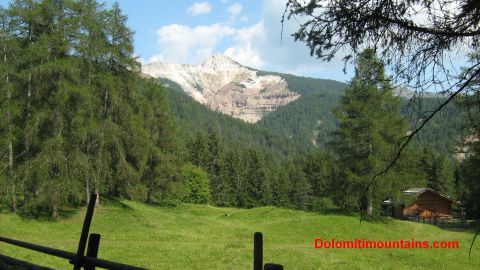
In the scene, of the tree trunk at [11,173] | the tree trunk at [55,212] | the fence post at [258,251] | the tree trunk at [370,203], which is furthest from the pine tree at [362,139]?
the fence post at [258,251]

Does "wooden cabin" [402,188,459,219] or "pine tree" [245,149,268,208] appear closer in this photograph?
"wooden cabin" [402,188,459,219]

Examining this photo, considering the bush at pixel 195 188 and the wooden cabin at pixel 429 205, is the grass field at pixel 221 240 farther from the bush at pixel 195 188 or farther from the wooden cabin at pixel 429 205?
the bush at pixel 195 188

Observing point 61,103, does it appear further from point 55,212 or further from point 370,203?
point 370,203

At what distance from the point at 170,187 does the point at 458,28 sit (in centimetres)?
4223

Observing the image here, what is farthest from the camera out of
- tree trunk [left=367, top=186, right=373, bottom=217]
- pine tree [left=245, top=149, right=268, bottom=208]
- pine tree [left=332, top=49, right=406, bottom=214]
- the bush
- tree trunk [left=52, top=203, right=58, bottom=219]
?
pine tree [left=245, top=149, right=268, bottom=208]

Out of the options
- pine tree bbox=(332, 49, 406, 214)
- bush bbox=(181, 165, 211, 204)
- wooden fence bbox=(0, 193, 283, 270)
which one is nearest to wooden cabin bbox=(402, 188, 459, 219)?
pine tree bbox=(332, 49, 406, 214)

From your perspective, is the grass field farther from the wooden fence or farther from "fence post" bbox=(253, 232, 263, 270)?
"fence post" bbox=(253, 232, 263, 270)

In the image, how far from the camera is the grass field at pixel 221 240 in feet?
57.2

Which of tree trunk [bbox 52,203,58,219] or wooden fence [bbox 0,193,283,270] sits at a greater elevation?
wooden fence [bbox 0,193,283,270]

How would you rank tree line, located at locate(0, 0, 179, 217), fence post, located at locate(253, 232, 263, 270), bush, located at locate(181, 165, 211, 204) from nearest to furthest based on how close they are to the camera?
fence post, located at locate(253, 232, 263, 270) < tree line, located at locate(0, 0, 179, 217) < bush, located at locate(181, 165, 211, 204)

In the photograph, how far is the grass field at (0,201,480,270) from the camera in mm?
17439

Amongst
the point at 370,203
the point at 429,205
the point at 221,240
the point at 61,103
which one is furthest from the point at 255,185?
the point at 61,103

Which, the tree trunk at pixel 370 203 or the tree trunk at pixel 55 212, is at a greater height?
the tree trunk at pixel 370 203

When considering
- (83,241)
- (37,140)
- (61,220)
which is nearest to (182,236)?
(61,220)
